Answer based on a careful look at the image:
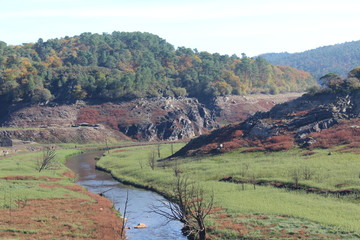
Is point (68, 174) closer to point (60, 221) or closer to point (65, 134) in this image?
point (60, 221)

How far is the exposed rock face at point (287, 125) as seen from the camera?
4400 inches

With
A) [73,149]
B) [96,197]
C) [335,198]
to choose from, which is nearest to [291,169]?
[335,198]

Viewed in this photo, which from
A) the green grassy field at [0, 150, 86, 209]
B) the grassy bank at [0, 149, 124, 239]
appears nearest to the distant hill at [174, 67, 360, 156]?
the green grassy field at [0, 150, 86, 209]

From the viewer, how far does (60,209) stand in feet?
208

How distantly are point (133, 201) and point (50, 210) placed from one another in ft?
51.8

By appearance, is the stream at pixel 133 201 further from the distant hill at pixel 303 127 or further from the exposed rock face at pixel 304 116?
the exposed rock face at pixel 304 116

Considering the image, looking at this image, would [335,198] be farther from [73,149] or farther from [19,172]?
[73,149]

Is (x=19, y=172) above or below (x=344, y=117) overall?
below

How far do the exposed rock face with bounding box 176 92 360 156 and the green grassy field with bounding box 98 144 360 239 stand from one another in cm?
689

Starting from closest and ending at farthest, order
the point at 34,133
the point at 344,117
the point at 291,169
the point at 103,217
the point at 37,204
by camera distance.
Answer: the point at 103,217 → the point at 37,204 → the point at 291,169 → the point at 344,117 → the point at 34,133

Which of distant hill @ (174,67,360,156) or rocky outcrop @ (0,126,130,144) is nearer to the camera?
distant hill @ (174,67,360,156)

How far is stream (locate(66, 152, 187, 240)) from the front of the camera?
56.6 m

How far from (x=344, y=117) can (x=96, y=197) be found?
70.5m

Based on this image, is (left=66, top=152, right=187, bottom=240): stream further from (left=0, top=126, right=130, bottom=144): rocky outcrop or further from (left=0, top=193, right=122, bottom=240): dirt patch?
(left=0, top=126, right=130, bottom=144): rocky outcrop
